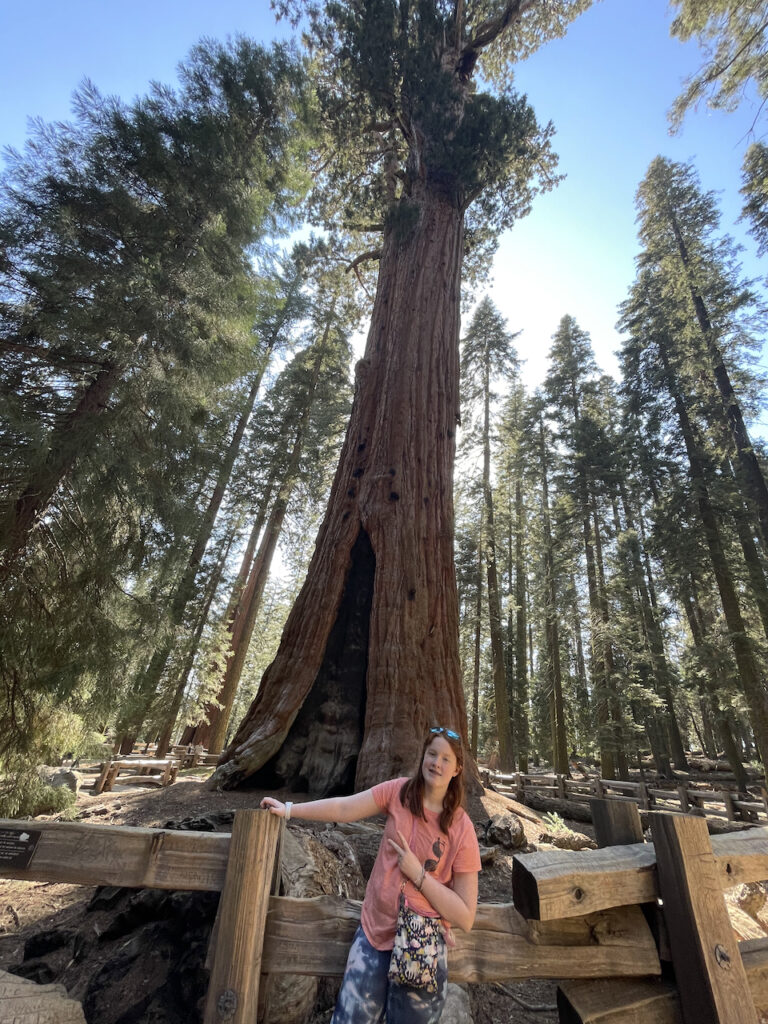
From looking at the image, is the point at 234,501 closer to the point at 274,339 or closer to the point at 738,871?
the point at 274,339

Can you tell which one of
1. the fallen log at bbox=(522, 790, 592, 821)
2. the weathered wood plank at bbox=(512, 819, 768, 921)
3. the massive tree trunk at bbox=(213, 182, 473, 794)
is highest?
the massive tree trunk at bbox=(213, 182, 473, 794)

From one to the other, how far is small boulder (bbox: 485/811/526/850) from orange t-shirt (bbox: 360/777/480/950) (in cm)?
302

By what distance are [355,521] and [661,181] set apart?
68.0ft

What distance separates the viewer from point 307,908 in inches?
77.5

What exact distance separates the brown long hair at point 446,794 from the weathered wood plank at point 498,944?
0.43 meters

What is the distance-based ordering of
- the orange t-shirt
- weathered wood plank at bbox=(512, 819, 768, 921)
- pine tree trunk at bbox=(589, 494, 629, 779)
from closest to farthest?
the orange t-shirt → weathered wood plank at bbox=(512, 819, 768, 921) → pine tree trunk at bbox=(589, 494, 629, 779)

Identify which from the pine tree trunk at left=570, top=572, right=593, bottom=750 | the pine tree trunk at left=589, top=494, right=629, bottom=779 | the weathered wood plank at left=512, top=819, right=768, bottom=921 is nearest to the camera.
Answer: the weathered wood plank at left=512, top=819, right=768, bottom=921

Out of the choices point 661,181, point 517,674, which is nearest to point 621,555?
point 517,674

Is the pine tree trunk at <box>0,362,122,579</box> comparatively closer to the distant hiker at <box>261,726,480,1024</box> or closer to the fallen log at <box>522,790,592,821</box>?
the distant hiker at <box>261,726,480,1024</box>

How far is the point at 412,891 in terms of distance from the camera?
186 cm

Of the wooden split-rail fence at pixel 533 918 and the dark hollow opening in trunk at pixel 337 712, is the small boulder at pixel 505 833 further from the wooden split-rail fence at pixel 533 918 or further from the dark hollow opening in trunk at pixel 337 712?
the wooden split-rail fence at pixel 533 918

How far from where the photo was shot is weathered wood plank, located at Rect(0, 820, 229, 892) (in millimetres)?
1889

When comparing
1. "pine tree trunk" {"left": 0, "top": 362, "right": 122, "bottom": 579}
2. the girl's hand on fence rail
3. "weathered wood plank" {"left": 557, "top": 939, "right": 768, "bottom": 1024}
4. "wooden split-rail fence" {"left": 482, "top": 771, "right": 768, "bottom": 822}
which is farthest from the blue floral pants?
"wooden split-rail fence" {"left": 482, "top": 771, "right": 768, "bottom": 822}

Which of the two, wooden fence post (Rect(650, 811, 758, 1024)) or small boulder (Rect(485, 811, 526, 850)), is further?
small boulder (Rect(485, 811, 526, 850))
